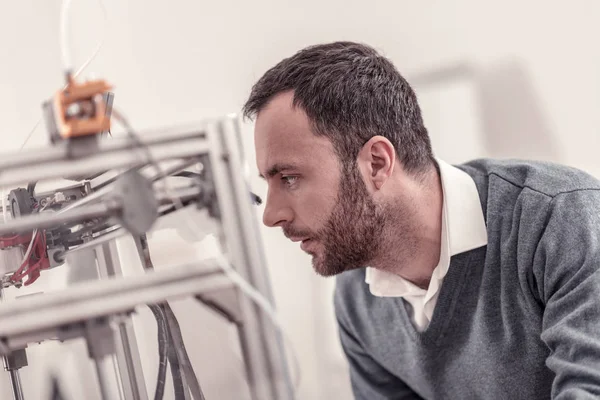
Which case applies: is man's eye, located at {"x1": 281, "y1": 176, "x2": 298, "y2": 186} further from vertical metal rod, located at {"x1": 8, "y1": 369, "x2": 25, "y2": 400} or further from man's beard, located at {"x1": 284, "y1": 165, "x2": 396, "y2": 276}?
vertical metal rod, located at {"x1": 8, "y1": 369, "x2": 25, "y2": 400}

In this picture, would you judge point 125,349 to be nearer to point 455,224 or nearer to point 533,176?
point 455,224

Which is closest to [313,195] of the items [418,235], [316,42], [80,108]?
[418,235]

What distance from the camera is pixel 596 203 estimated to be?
1.09 m

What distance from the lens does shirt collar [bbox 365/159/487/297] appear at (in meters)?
1.17

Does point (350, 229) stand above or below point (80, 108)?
below

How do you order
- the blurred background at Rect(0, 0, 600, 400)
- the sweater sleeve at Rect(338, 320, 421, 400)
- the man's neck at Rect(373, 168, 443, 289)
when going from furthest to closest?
the blurred background at Rect(0, 0, 600, 400), the sweater sleeve at Rect(338, 320, 421, 400), the man's neck at Rect(373, 168, 443, 289)

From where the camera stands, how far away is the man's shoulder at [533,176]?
1.12 m

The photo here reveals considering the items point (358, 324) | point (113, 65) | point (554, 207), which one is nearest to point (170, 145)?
point (554, 207)

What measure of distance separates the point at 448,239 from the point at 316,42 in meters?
0.78

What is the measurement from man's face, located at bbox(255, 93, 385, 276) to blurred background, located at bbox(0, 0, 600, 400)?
0.48m

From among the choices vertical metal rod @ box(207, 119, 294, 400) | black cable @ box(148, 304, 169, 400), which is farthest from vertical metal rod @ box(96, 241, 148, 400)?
vertical metal rod @ box(207, 119, 294, 400)

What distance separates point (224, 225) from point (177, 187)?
6 centimetres

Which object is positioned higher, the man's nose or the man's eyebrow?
the man's eyebrow

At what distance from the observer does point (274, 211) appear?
1.12m
